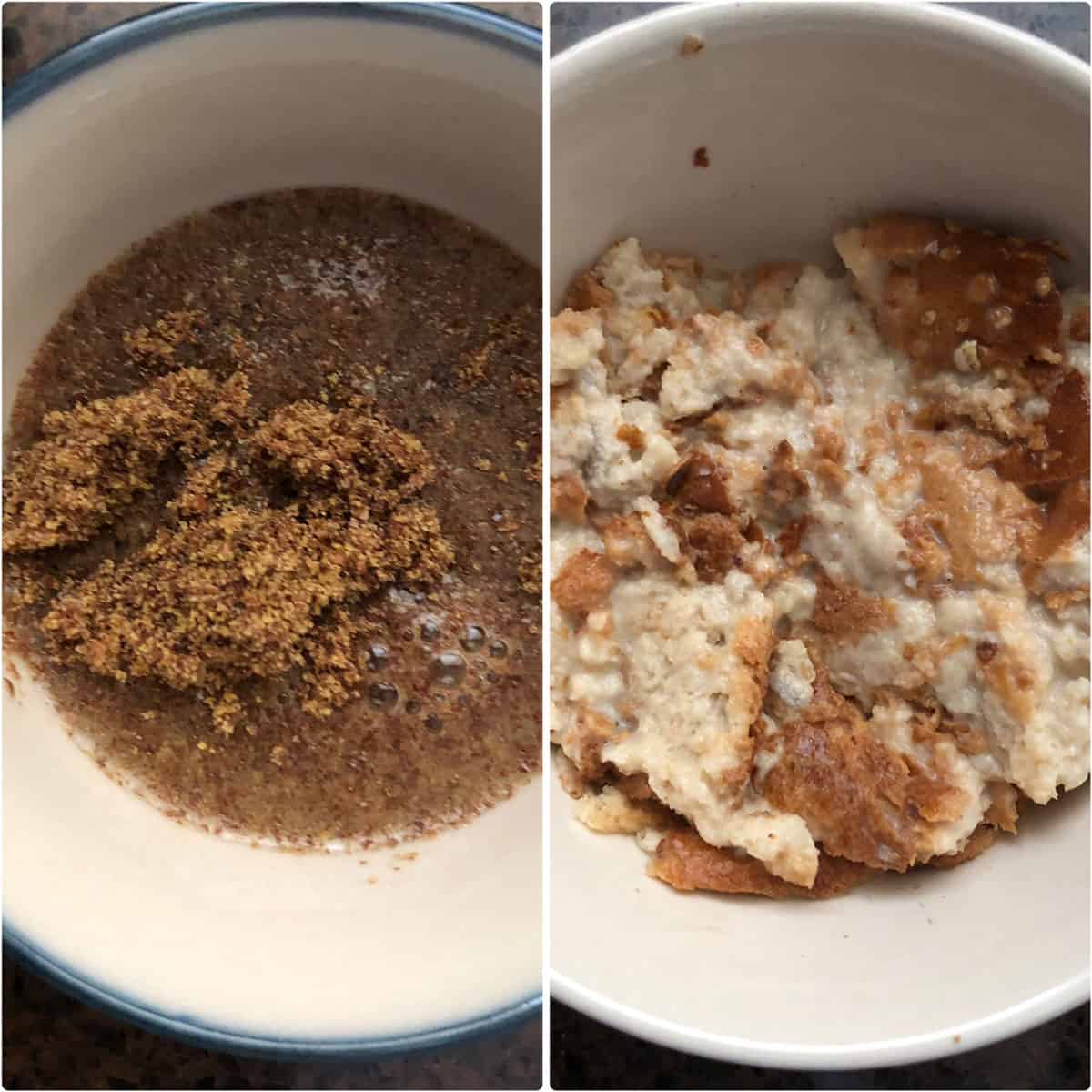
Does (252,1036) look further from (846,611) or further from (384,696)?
(846,611)

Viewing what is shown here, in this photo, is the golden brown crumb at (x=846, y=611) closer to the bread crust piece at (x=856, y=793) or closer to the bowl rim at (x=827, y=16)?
the bread crust piece at (x=856, y=793)

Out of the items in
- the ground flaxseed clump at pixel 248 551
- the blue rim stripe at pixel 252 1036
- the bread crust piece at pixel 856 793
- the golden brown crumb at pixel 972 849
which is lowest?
the blue rim stripe at pixel 252 1036

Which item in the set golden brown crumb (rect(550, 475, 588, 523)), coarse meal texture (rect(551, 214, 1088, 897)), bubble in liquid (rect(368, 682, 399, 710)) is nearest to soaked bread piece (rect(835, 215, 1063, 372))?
coarse meal texture (rect(551, 214, 1088, 897))

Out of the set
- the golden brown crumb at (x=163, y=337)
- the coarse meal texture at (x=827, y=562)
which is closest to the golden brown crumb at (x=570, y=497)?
the coarse meal texture at (x=827, y=562)

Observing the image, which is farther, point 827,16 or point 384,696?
point 384,696

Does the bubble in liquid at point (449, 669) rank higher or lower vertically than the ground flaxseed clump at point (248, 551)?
lower

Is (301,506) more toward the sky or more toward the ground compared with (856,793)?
more toward the sky

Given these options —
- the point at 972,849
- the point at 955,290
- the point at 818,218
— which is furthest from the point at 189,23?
the point at 972,849
